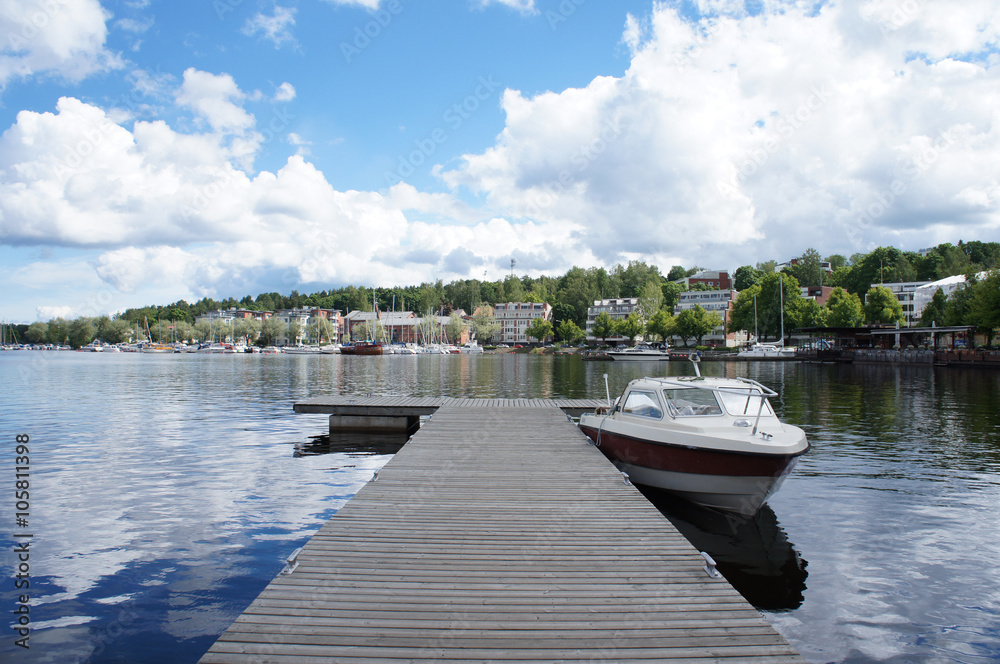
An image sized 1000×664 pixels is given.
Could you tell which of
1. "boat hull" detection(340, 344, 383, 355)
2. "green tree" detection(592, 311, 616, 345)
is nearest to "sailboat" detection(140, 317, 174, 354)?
"boat hull" detection(340, 344, 383, 355)

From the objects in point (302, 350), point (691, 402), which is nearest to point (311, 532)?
point (691, 402)

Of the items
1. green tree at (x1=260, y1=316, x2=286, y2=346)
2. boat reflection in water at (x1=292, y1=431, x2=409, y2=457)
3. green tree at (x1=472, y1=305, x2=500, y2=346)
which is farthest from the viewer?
green tree at (x1=472, y1=305, x2=500, y2=346)

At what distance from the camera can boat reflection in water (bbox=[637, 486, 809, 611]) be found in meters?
8.30

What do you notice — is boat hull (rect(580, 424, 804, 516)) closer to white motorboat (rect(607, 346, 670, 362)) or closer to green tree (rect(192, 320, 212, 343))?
white motorboat (rect(607, 346, 670, 362))

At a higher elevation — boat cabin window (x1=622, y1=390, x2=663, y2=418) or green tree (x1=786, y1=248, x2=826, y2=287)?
green tree (x1=786, y1=248, x2=826, y2=287)

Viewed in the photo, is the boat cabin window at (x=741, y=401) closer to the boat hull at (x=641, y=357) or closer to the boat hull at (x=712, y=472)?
the boat hull at (x=712, y=472)

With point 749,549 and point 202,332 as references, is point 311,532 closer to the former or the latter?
point 749,549

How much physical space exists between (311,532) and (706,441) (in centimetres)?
740

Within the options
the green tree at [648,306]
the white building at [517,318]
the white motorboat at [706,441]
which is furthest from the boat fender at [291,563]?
the white building at [517,318]

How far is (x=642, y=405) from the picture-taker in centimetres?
1291

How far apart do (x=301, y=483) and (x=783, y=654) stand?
12119mm

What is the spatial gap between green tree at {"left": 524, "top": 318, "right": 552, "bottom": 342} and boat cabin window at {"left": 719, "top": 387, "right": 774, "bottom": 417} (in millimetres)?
144024

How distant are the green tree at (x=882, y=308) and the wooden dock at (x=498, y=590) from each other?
98.9m

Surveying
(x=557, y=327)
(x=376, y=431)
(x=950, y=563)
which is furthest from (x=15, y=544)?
(x=557, y=327)
